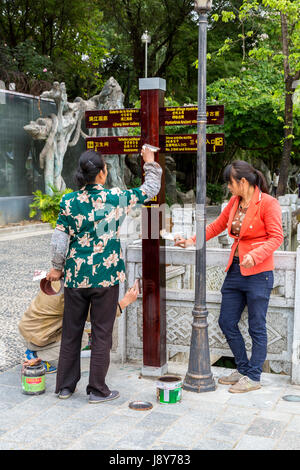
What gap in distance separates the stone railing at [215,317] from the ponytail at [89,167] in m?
1.12

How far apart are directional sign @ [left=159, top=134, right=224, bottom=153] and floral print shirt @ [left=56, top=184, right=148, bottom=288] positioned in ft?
2.44

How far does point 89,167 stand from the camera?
4098 mm

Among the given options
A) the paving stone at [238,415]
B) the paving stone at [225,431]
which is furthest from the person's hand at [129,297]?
the paving stone at [225,431]

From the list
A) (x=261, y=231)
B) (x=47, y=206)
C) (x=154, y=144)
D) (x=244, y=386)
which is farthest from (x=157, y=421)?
(x=47, y=206)

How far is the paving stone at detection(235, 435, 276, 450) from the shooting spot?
3.46 meters

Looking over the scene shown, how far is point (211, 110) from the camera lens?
4555mm

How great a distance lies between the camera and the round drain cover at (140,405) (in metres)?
4.09

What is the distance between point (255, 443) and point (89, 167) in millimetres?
2190

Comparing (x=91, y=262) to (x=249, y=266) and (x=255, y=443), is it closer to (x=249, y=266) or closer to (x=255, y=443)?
(x=249, y=266)

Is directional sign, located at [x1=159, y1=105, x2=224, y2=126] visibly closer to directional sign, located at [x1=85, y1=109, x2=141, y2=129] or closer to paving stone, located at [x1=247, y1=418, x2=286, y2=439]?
directional sign, located at [x1=85, y1=109, x2=141, y2=129]

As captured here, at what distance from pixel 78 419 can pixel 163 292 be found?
139 cm

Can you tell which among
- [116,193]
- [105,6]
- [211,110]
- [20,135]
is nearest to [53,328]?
[116,193]

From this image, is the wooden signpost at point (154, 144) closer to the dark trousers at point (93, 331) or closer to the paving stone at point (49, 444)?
the dark trousers at point (93, 331)
